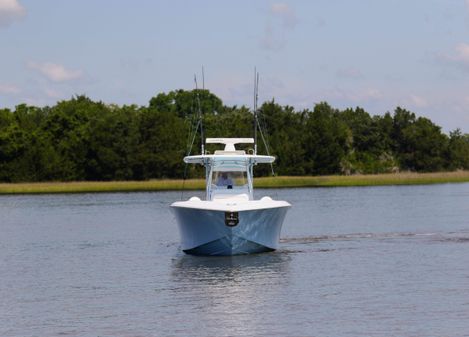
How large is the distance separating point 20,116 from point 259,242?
90484mm

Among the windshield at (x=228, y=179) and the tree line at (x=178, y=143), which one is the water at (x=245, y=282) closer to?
the windshield at (x=228, y=179)

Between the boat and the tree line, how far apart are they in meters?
74.1

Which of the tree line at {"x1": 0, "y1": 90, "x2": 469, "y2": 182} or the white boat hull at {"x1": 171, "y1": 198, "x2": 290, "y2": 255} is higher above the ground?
the tree line at {"x1": 0, "y1": 90, "x2": 469, "y2": 182}

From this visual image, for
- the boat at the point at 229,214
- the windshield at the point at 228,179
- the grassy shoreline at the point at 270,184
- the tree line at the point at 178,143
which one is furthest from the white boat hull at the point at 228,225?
the tree line at the point at 178,143

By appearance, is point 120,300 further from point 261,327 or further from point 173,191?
point 173,191

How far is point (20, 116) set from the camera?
394 ft

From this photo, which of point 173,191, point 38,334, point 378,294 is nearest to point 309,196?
point 173,191

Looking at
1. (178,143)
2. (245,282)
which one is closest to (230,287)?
(245,282)

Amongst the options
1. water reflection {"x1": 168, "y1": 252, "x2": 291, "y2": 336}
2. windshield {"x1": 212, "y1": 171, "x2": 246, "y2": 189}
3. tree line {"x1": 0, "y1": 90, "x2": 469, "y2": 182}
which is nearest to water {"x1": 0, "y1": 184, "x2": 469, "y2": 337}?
water reflection {"x1": 168, "y1": 252, "x2": 291, "y2": 336}

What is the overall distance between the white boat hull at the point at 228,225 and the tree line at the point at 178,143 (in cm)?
7553

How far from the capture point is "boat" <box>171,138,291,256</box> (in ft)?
106

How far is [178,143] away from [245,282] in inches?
3483

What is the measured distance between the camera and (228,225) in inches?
1268

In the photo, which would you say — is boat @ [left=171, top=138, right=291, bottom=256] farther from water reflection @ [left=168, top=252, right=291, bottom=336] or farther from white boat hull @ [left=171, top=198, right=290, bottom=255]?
water reflection @ [left=168, top=252, right=291, bottom=336]
